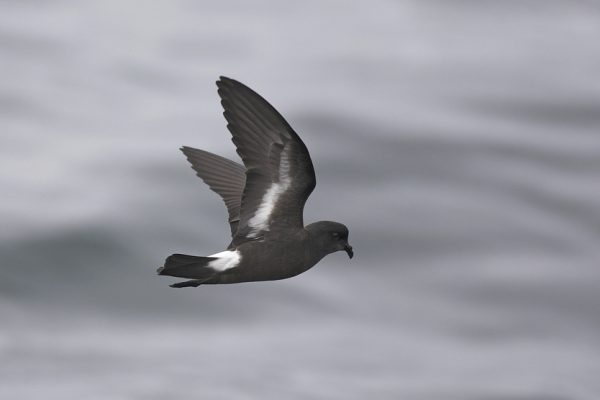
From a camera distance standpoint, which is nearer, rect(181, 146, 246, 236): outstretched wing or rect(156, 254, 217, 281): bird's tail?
rect(156, 254, 217, 281): bird's tail

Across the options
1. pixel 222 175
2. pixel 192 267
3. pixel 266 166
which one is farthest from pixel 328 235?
pixel 222 175

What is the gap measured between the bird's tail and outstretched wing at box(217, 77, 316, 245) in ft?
1.75

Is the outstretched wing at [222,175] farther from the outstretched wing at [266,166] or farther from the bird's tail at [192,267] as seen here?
the bird's tail at [192,267]

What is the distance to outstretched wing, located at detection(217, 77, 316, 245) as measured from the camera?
10.6 m

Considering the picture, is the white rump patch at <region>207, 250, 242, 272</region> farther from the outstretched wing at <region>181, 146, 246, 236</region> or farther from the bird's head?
the outstretched wing at <region>181, 146, 246, 236</region>

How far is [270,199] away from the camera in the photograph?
35.3 feet

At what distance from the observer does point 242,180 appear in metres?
12.6

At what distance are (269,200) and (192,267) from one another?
0.89 meters

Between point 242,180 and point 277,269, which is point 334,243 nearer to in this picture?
point 277,269

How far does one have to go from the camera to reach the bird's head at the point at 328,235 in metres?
10.7

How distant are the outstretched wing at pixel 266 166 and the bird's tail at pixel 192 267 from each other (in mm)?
532

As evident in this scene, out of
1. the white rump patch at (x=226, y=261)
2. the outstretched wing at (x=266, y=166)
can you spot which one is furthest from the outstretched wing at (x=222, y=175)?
the white rump patch at (x=226, y=261)

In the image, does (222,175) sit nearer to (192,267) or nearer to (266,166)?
(266,166)

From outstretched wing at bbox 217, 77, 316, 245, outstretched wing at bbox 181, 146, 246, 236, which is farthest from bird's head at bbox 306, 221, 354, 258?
outstretched wing at bbox 181, 146, 246, 236
